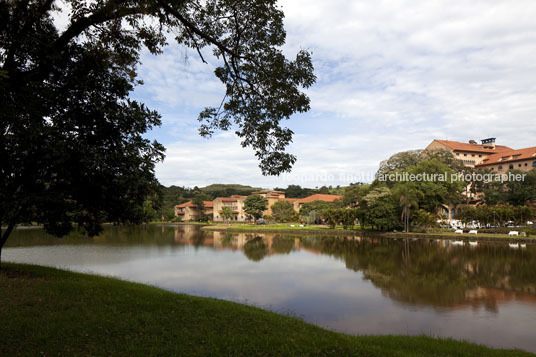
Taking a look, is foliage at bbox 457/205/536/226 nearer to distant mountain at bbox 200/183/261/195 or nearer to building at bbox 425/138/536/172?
building at bbox 425/138/536/172

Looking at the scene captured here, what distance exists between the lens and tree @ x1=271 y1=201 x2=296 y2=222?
63.9 m

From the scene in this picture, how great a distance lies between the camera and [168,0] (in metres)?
5.86

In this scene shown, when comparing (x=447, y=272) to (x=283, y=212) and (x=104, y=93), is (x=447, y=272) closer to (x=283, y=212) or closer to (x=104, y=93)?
(x=104, y=93)

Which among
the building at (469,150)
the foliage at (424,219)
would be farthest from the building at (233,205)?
the foliage at (424,219)

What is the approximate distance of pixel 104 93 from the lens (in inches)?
316

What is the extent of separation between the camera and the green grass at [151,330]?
4.81 m

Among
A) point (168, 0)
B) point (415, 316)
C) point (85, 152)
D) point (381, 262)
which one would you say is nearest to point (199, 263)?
point (381, 262)

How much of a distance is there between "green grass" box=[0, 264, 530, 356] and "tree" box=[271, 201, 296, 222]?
56475mm

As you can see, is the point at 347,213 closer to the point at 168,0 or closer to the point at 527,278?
the point at 527,278

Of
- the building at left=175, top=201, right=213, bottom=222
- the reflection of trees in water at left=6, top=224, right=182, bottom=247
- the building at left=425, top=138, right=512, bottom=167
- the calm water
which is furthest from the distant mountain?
the calm water

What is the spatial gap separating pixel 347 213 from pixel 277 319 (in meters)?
39.3

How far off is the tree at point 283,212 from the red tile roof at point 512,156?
3667 centimetres

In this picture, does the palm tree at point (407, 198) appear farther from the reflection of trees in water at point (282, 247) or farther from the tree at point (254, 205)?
the tree at point (254, 205)

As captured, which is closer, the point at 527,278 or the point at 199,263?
the point at 527,278
